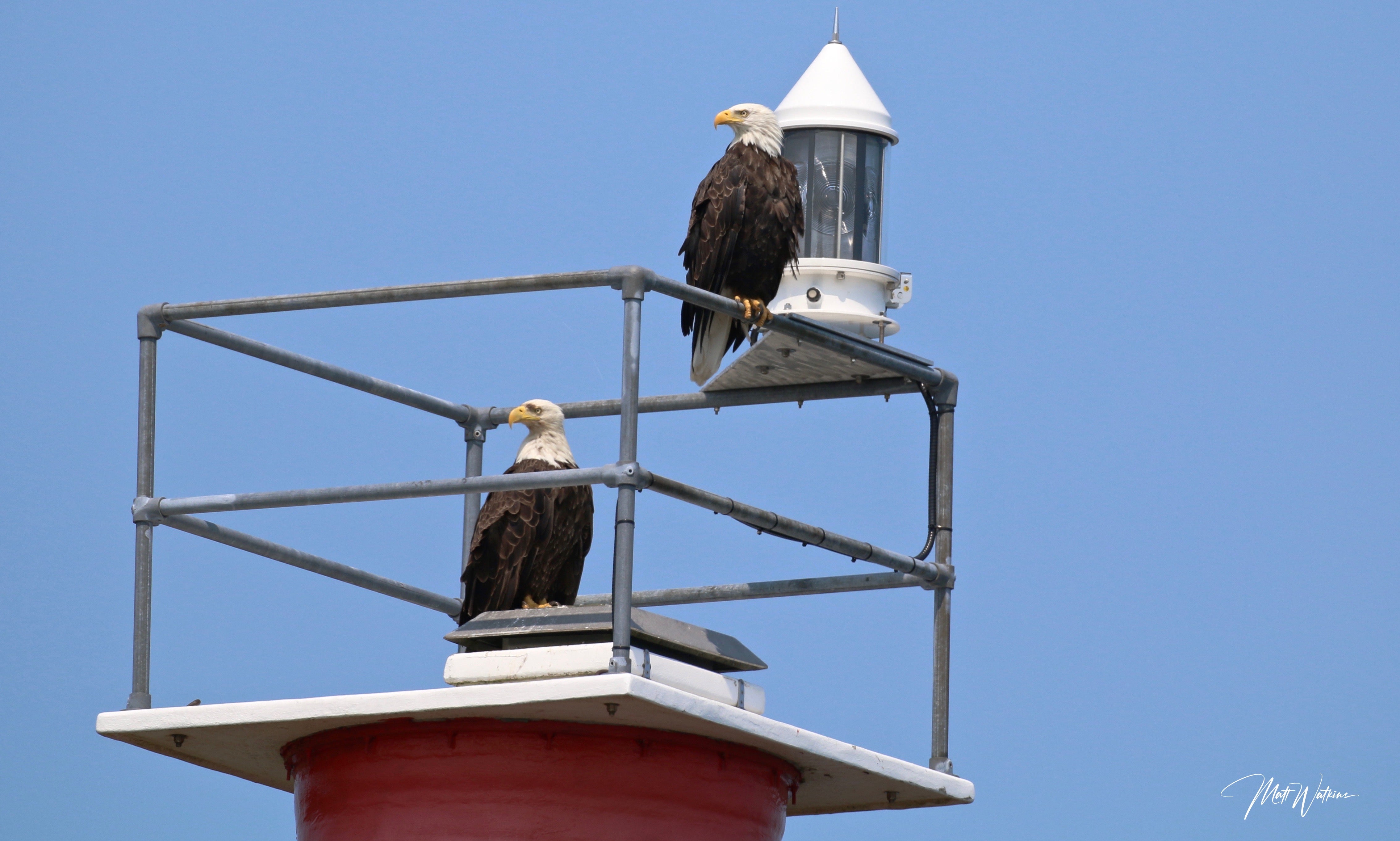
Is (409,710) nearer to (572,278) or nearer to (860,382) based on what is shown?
(572,278)

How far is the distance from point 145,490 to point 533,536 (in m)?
2.55

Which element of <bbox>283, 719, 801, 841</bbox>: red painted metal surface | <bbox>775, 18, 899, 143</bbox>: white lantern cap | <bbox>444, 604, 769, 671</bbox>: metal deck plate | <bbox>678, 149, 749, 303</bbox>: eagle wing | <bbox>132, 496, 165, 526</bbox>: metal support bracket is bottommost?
<bbox>283, 719, 801, 841</bbox>: red painted metal surface

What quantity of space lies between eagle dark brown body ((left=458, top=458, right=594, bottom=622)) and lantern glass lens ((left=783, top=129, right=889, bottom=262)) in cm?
185

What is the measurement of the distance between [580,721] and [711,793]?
1.95 ft

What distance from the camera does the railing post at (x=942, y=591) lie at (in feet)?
25.3

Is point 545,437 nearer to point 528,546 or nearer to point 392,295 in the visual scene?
point 528,546

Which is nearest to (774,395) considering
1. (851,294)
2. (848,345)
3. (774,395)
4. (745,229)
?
(774,395)

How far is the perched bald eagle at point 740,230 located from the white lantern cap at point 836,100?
0.20m

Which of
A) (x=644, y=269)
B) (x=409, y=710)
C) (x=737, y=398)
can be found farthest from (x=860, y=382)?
(x=409, y=710)

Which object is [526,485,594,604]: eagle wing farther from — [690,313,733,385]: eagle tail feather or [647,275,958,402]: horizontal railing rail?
[647,275,958,402]: horizontal railing rail

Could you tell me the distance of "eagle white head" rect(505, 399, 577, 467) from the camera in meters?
10.1

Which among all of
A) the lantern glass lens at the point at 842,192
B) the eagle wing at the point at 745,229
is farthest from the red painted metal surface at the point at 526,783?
the lantern glass lens at the point at 842,192

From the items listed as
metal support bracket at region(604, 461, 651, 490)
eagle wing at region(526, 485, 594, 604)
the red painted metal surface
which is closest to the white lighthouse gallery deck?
the red painted metal surface

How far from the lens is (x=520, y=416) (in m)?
9.83
